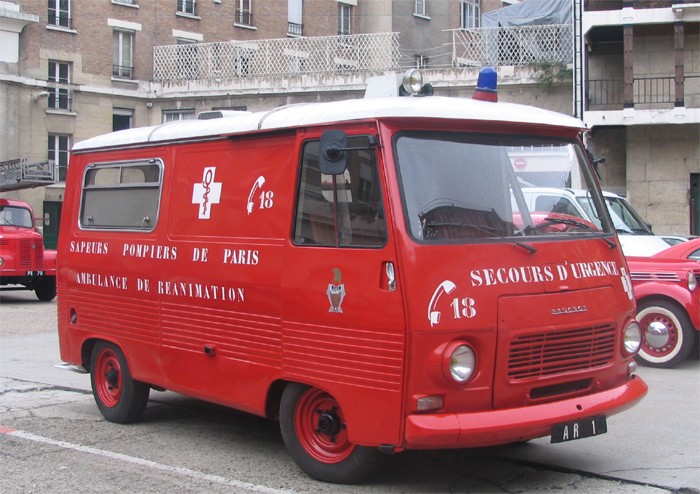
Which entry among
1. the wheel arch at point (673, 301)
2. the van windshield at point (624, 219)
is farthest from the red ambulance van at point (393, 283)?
the van windshield at point (624, 219)

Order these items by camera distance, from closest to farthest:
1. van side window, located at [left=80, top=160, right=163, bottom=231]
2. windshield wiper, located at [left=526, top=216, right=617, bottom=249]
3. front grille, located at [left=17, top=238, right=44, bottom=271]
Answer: windshield wiper, located at [left=526, top=216, right=617, bottom=249] < van side window, located at [left=80, top=160, right=163, bottom=231] < front grille, located at [left=17, top=238, right=44, bottom=271]

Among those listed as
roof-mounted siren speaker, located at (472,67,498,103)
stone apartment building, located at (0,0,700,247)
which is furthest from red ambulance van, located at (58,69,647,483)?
stone apartment building, located at (0,0,700,247)

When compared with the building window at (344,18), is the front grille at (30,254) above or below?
below

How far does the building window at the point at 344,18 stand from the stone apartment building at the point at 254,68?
0.20 ft

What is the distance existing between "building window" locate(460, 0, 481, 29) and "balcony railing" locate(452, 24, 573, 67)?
16519 mm

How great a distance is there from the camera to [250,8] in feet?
133

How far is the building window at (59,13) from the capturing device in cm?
3559

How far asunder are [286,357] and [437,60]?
122ft

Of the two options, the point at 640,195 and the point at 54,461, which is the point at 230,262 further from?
the point at 640,195

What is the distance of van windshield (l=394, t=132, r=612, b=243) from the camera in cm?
583

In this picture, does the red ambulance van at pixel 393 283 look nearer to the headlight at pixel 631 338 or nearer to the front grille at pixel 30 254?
the headlight at pixel 631 338

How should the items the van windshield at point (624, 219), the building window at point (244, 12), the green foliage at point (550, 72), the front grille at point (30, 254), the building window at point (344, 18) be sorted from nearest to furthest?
the van windshield at point (624, 219) < the front grille at point (30, 254) < the green foliage at point (550, 72) < the building window at point (244, 12) < the building window at point (344, 18)

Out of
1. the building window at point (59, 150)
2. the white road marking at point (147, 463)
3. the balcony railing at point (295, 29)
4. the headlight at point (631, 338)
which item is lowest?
the white road marking at point (147, 463)

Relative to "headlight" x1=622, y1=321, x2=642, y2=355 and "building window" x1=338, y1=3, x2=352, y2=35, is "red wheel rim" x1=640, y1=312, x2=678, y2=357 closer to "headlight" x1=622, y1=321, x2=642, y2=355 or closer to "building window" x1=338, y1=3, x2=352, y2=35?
"headlight" x1=622, y1=321, x2=642, y2=355
